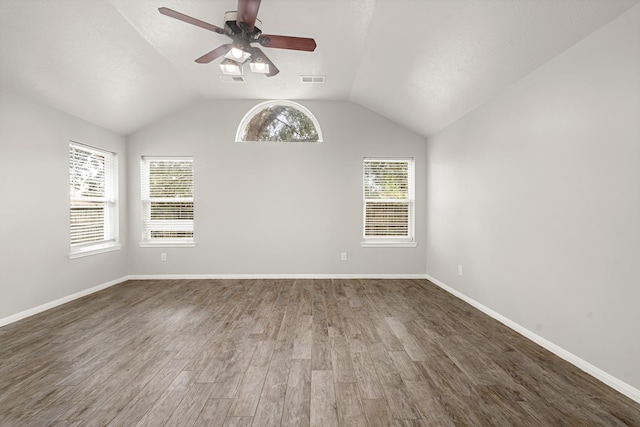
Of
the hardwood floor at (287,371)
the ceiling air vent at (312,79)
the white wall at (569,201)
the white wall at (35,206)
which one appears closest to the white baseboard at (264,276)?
the white wall at (35,206)

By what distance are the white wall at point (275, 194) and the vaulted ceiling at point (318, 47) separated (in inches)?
26.6

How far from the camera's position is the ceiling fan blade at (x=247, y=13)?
6.40 ft

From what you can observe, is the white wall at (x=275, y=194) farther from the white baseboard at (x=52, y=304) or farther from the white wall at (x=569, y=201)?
the white wall at (x=569, y=201)

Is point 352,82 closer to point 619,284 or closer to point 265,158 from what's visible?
point 265,158

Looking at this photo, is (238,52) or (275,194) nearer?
(238,52)

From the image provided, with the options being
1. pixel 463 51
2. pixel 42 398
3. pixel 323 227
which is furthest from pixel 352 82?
pixel 42 398

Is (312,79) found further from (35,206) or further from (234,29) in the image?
(35,206)

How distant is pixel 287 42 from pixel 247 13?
1.33 ft

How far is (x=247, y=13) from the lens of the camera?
2053 mm

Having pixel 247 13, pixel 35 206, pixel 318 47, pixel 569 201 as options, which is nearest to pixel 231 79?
pixel 318 47

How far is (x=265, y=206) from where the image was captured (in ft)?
16.2

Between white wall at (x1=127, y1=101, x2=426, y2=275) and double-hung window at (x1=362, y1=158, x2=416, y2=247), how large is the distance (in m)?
0.16

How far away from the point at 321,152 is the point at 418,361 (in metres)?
3.58

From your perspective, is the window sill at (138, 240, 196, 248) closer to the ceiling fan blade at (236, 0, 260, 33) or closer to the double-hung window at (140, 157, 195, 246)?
the double-hung window at (140, 157, 195, 246)
